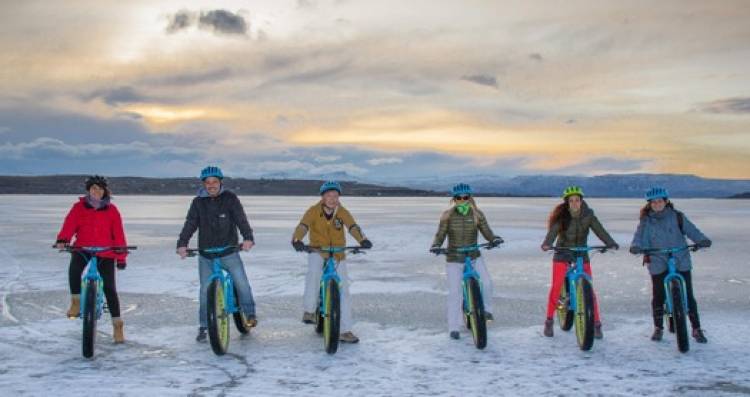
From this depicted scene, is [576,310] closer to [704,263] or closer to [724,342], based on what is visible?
[724,342]

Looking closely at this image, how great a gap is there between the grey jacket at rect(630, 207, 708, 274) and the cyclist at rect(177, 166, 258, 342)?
4829 millimetres

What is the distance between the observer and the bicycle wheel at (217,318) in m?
7.26

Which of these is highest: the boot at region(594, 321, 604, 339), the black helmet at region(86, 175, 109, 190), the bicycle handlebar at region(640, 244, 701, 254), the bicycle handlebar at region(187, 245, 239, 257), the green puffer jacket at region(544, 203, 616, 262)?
the black helmet at region(86, 175, 109, 190)

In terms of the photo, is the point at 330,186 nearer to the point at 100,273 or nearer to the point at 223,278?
the point at 223,278

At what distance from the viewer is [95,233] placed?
771 cm

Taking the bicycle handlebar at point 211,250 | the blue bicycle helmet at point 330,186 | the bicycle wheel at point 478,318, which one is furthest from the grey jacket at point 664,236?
the bicycle handlebar at point 211,250

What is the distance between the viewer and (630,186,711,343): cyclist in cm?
798

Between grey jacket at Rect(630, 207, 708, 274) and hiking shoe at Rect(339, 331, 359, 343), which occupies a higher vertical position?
grey jacket at Rect(630, 207, 708, 274)

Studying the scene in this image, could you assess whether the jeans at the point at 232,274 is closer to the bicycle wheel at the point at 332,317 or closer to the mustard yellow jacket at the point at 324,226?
the mustard yellow jacket at the point at 324,226

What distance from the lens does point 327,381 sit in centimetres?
644

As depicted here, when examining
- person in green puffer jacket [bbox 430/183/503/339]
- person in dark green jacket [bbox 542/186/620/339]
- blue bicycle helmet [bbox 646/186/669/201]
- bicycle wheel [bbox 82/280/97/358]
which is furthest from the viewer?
person in green puffer jacket [bbox 430/183/503/339]

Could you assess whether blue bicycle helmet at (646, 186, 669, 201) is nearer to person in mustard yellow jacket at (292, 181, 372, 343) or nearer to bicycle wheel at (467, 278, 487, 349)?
bicycle wheel at (467, 278, 487, 349)

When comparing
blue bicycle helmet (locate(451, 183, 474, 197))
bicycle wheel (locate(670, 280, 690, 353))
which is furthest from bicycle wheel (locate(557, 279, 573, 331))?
blue bicycle helmet (locate(451, 183, 474, 197))

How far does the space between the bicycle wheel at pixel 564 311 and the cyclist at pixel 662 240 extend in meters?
1.03
